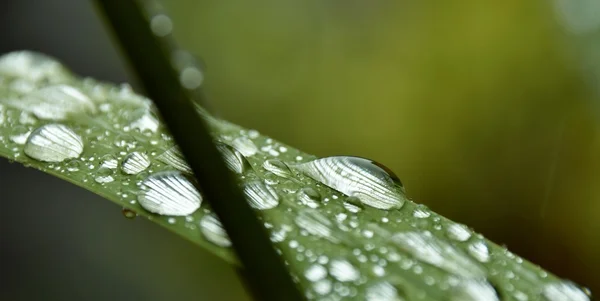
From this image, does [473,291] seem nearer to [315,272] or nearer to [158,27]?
[315,272]

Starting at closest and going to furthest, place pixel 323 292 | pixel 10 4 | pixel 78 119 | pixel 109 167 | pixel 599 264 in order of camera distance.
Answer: pixel 323 292, pixel 109 167, pixel 78 119, pixel 599 264, pixel 10 4

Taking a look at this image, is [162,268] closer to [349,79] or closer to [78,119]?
[349,79]

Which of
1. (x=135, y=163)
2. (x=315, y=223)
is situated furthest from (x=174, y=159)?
(x=315, y=223)

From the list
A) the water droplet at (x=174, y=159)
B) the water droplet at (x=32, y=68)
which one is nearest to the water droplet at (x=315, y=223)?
the water droplet at (x=174, y=159)

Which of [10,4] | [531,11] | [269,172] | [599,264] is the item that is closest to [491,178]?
[599,264]

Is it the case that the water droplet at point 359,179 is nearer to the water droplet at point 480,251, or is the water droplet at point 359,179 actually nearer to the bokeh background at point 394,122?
the water droplet at point 480,251

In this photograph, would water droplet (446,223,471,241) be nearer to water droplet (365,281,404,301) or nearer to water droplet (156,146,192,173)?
water droplet (365,281,404,301)

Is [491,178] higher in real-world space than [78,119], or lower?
lower

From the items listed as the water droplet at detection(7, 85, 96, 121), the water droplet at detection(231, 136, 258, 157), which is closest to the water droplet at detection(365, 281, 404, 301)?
the water droplet at detection(231, 136, 258, 157)
